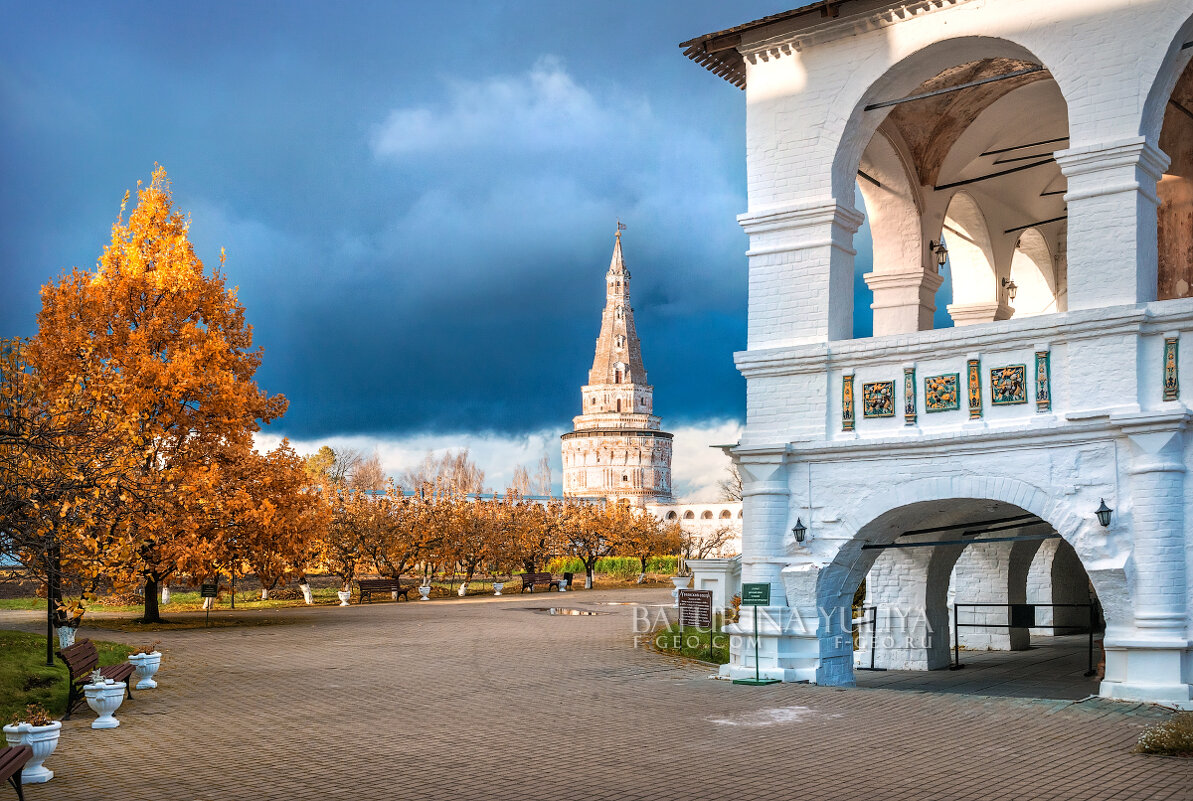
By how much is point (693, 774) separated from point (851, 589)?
22.5 ft

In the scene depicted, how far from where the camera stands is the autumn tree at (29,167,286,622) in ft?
80.0

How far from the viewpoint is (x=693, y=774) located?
30.3 feet

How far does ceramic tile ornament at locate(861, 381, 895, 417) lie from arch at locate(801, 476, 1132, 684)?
1035mm

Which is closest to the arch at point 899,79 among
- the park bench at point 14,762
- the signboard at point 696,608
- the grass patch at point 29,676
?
the signboard at point 696,608

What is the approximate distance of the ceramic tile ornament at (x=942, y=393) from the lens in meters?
14.1

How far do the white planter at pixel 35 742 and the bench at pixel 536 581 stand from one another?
35.1m

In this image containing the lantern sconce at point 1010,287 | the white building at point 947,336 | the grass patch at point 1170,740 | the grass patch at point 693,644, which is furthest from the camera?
the lantern sconce at point 1010,287

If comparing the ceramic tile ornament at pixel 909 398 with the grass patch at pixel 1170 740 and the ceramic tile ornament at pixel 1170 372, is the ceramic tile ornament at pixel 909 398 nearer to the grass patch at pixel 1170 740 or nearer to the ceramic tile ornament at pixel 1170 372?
the ceramic tile ornament at pixel 1170 372

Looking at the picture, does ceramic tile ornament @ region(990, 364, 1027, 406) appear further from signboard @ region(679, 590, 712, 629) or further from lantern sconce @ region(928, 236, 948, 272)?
signboard @ region(679, 590, 712, 629)

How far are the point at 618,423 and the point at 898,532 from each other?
88004mm

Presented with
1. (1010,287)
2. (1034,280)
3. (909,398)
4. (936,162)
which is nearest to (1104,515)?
(909,398)

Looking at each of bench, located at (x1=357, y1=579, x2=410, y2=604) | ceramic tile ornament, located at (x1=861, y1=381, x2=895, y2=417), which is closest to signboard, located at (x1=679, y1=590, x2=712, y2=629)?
ceramic tile ornament, located at (x1=861, y1=381, x2=895, y2=417)

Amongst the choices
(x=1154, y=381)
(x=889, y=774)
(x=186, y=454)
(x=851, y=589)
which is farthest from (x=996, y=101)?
(x=186, y=454)

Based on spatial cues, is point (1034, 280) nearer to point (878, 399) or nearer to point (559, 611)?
point (878, 399)
